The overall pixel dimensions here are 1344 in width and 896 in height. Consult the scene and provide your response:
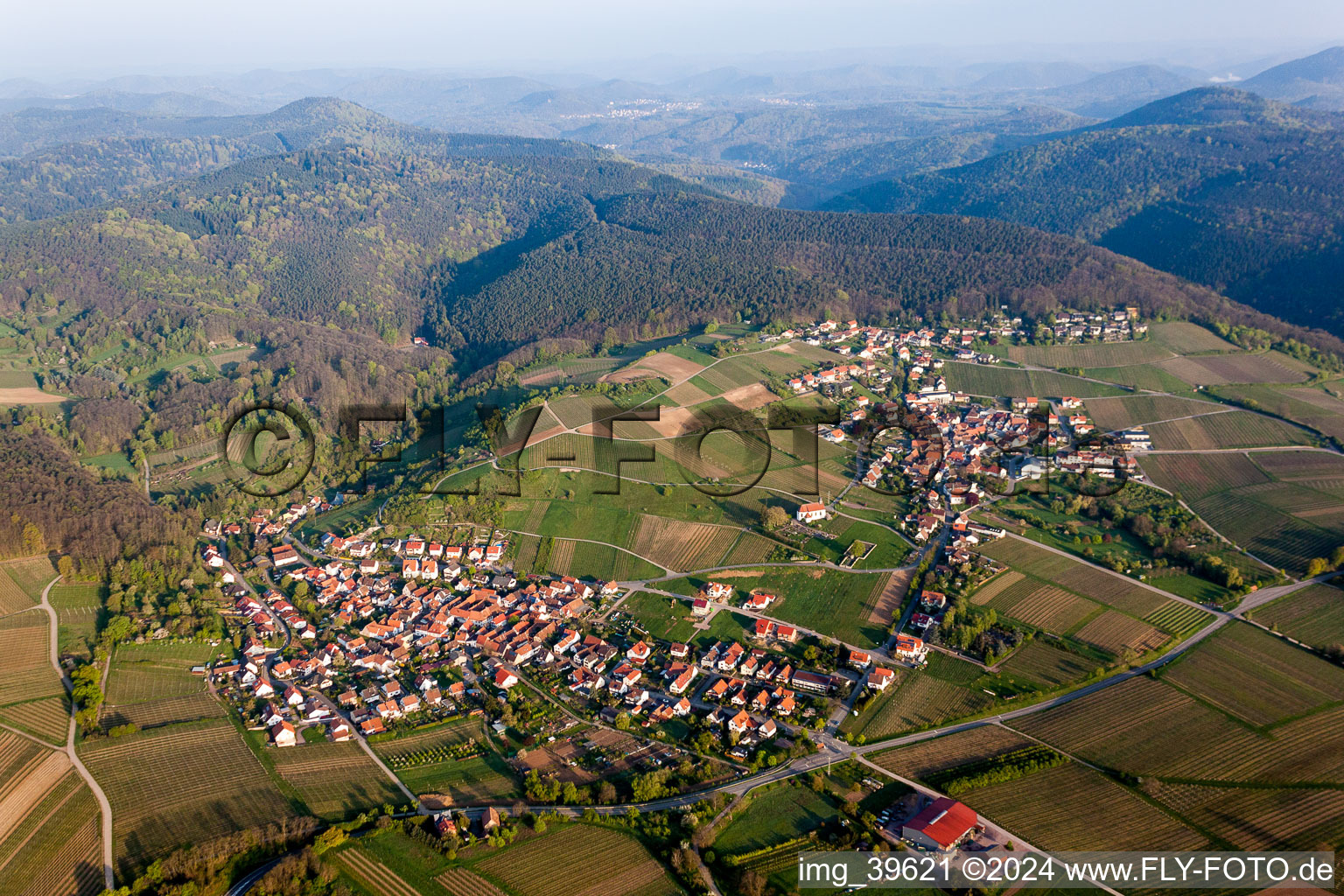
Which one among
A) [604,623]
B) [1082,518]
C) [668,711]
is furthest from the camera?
[1082,518]

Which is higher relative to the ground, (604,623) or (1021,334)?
(1021,334)

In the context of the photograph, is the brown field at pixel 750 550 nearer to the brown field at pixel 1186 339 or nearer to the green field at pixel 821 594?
the green field at pixel 821 594

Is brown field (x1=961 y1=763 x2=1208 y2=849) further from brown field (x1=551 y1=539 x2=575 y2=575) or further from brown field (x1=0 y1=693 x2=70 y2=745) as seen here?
brown field (x1=0 y1=693 x2=70 y2=745)

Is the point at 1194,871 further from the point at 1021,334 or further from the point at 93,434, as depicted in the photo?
the point at 93,434

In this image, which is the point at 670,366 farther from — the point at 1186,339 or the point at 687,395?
the point at 1186,339

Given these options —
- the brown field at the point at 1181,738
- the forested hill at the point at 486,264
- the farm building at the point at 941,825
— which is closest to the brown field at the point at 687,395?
the forested hill at the point at 486,264

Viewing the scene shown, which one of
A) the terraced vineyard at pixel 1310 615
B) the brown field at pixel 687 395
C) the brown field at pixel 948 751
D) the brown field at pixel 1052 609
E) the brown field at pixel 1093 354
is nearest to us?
the brown field at pixel 948 751

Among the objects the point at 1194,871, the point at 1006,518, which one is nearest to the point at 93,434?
the point at 1006,518

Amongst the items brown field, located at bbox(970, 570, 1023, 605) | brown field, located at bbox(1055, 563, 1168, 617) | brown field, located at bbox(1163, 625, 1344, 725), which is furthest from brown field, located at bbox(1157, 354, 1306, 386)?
brown field, located at bbox(1163, 625, 1344, 725)
